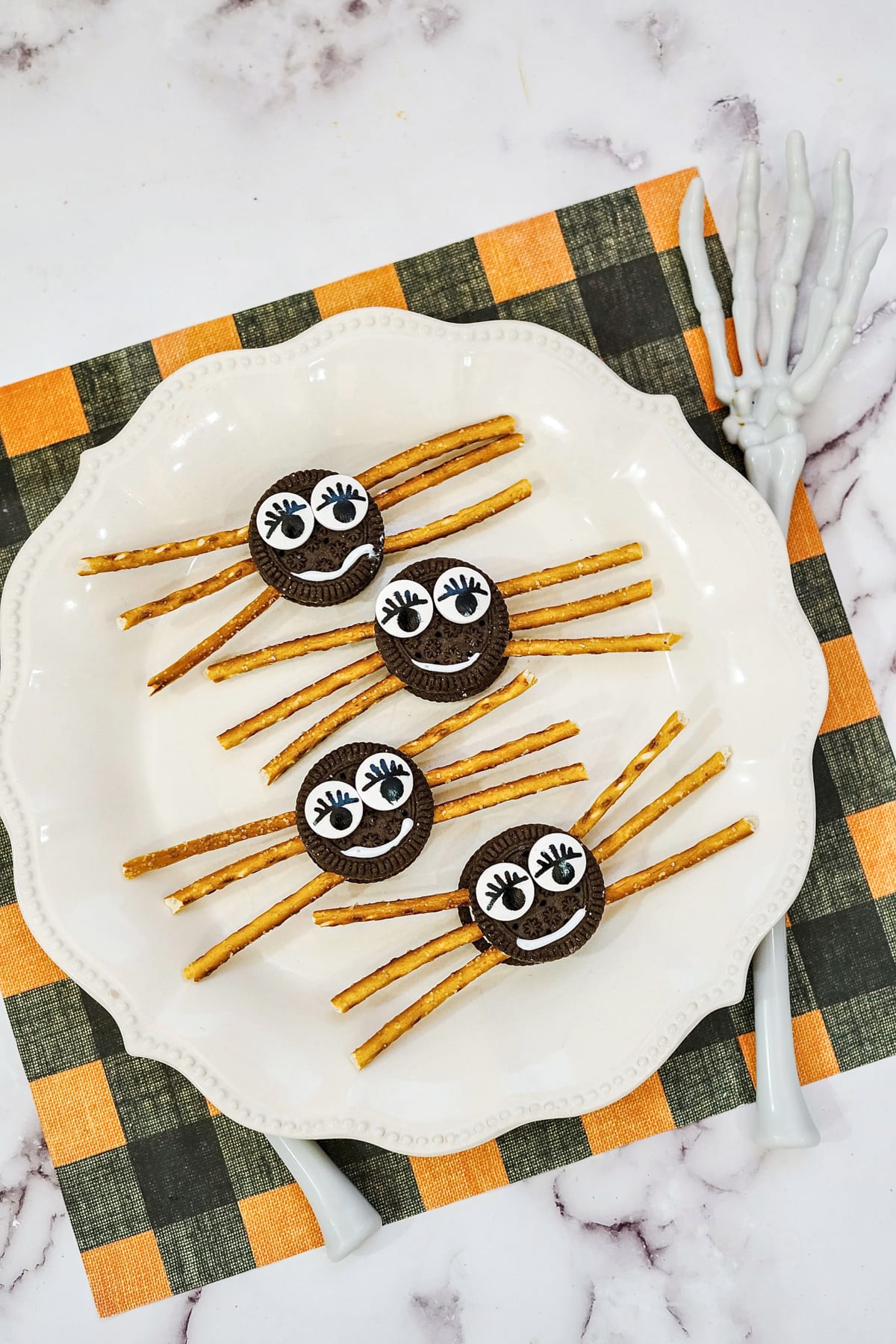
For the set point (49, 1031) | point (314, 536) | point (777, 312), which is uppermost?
point (777, 312)

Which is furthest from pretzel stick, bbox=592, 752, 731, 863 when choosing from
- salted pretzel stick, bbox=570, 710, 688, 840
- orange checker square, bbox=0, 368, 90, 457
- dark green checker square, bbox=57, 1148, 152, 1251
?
orange checker square, bbox=0, 368, 90, 457

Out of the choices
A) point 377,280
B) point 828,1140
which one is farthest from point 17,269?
point 828,1140

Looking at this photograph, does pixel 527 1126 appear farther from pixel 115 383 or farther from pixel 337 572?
pixel 115 383

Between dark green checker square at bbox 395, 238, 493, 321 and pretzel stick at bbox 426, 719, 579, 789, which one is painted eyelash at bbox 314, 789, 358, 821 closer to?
pretzel stick at bbox 426, 719, 579, 789

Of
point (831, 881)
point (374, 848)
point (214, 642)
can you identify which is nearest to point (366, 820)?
point (374, 848)

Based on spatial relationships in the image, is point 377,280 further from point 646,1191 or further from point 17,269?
point 646,1191

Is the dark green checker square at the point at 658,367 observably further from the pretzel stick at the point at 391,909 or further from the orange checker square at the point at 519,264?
the pretzel stick at the point at 391,909
